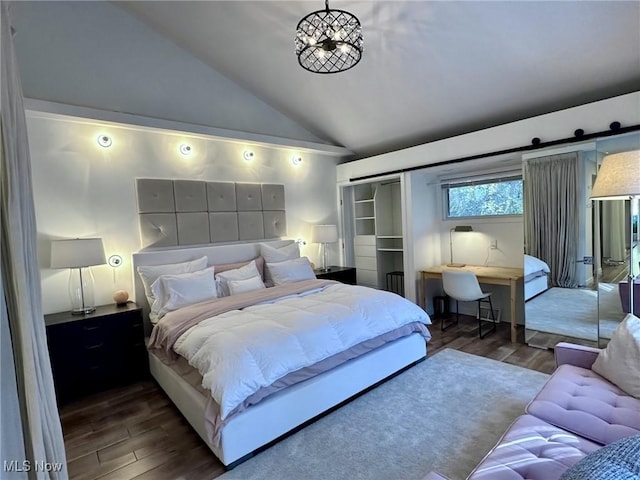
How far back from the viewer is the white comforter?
1921 mm

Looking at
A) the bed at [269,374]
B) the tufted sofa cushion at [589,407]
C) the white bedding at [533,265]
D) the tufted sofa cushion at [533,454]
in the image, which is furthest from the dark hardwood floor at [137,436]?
the tufted sofa cushion at [533,454]

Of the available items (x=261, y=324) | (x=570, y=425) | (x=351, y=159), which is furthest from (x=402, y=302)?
(x=351, y=159)

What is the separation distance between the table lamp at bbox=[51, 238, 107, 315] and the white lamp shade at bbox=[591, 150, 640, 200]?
13.1ft

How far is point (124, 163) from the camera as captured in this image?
3.42 meters

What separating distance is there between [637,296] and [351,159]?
12.6ft

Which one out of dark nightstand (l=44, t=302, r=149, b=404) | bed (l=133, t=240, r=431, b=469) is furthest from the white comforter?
dark nightstand (l=44, t=302, r=149, b=404)

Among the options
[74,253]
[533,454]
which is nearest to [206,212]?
[74,253]

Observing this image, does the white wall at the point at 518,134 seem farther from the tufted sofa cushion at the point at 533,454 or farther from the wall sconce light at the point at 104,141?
the wall sconce light at the point at 104,141

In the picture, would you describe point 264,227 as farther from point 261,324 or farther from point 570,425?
point 570,425

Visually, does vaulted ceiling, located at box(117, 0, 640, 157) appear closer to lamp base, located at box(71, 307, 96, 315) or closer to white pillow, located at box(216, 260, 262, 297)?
white pillow, located at box(216, 260, 262, 297)

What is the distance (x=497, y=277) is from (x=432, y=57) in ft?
7.75

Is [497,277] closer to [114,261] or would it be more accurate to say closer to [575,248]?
[575,248]

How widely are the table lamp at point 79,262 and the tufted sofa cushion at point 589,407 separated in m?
3.40

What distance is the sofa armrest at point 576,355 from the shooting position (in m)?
2.08
